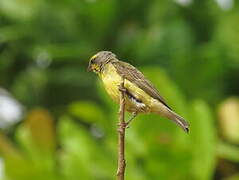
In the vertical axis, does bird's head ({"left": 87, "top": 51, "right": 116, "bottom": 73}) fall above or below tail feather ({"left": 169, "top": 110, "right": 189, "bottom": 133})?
above

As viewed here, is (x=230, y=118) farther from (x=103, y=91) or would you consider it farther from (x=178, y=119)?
(x=178, y=119)

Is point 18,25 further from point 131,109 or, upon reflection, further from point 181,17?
point 131,109

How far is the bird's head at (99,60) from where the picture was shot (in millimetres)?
3680

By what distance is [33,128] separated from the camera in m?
6.38

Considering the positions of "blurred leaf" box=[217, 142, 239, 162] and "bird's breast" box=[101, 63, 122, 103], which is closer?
"bird's breast" box=[101, 63, 122, 103]

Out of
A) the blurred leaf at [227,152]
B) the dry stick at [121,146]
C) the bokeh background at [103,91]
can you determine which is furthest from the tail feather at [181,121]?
the blurred leaf at [227,152]

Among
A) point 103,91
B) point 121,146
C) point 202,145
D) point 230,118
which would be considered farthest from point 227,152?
point 121,146

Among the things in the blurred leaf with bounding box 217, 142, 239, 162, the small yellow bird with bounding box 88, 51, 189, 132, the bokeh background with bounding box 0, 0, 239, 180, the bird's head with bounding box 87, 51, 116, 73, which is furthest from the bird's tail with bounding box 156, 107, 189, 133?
the blurred leaf with bounding box 217, 142, 239, 162

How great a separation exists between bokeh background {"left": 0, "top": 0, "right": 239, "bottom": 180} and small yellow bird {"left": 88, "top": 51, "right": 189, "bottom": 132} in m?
2.12

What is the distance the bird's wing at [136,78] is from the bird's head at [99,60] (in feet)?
0.14

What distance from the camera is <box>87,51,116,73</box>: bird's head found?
368 cm

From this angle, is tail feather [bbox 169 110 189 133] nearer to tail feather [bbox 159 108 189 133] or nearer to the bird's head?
tail feather [bbox 159 108 189 133]

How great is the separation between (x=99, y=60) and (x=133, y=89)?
0.85ft

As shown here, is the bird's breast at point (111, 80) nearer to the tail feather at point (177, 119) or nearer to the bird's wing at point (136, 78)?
the bird's wing at point (136, 78)
